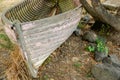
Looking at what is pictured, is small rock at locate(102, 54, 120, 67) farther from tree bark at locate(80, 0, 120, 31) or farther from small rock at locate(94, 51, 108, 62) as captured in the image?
tree bark at locate(80, 0, 120, 31)

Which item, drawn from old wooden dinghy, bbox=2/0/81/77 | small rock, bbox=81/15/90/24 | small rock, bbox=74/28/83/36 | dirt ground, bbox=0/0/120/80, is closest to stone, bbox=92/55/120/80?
dirt ground, bbox=0/0/120/80

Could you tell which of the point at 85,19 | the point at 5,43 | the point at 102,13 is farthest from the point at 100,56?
the point at 5,43

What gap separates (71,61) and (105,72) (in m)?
0.82

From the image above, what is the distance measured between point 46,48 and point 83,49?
1.26m

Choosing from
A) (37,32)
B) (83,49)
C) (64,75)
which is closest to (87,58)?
(83,49)

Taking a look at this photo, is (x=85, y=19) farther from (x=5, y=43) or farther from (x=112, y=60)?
(x=5, y=43)

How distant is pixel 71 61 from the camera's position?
579cm

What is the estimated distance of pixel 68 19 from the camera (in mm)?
5266

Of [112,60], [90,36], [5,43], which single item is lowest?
[112,60]

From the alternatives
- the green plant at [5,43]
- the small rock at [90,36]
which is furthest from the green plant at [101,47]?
the green plant at [5,43]

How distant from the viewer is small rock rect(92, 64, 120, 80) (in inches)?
204

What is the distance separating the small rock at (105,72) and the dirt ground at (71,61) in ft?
0.47

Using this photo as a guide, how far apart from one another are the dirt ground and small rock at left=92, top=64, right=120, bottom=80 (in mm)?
144

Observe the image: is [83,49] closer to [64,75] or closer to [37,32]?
[64,75]
